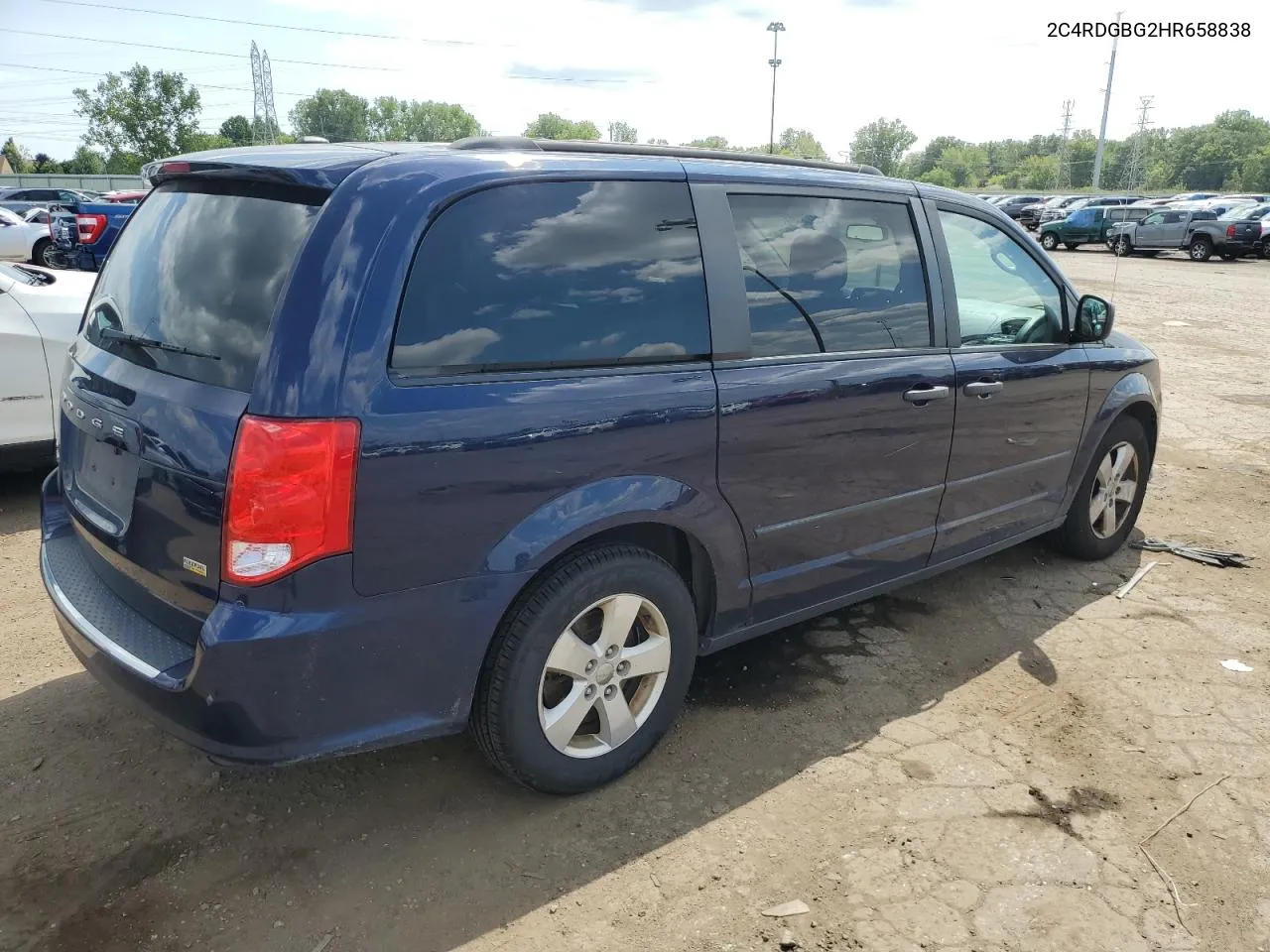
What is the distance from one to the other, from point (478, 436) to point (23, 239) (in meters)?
21.8

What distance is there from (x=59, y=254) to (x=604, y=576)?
20.0 meters

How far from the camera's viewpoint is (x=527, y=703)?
2.65 meters

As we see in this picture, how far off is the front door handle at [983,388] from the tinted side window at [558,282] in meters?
→ 1.36

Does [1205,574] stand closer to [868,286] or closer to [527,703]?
[868,286]

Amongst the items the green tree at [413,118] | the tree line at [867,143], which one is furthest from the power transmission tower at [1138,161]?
the green tree at [413,118]

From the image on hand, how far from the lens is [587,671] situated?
279 centimetres

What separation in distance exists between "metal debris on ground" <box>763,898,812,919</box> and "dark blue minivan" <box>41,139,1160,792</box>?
67 cm

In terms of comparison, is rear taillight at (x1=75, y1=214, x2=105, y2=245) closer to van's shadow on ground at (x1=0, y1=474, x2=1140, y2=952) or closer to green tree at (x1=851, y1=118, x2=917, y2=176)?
van's shadow on ground at (x1=0, y1=474, x2=1140, y2=952)

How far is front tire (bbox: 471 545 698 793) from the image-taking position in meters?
2.60

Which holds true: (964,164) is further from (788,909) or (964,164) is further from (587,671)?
(788,909)

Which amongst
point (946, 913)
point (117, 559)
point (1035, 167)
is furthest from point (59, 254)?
point (1035, 167)

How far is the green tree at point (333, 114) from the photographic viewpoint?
124188 millimetres

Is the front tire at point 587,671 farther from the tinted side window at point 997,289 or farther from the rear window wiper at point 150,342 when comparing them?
the tinted side window at point 997,289

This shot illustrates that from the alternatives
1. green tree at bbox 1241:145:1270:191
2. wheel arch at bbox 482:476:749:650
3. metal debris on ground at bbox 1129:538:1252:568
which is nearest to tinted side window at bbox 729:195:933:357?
wheel arch at bbox 482:476:749:650
